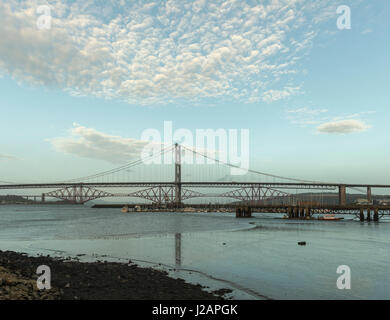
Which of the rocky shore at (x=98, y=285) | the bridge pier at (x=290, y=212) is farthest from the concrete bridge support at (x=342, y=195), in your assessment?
the rocky shore at (x=98, y=285)

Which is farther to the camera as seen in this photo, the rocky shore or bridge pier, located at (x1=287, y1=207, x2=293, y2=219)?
bridge pier, located at (x1=287, y1=207, x2=293, y2=219)

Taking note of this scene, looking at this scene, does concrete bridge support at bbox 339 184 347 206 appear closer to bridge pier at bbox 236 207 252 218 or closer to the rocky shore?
bridge pier at bbox 236 207 252 218

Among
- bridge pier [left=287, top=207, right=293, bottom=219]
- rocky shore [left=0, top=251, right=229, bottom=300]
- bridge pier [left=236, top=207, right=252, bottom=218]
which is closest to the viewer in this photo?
rocky shore [left=0, top=251, right=229, bottom=300]

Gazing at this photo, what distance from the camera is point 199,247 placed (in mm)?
29688

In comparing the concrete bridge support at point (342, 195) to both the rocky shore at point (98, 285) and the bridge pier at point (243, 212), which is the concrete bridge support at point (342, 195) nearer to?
the bridge pier at point (243, 212)

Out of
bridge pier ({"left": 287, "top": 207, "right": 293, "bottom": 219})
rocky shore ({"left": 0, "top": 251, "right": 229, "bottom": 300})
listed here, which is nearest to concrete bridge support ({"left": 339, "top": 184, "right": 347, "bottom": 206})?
bridge pier ({"left": 287, "top": 207, "right": 293, "bottom": 219})

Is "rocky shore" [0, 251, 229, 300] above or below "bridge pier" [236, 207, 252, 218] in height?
above

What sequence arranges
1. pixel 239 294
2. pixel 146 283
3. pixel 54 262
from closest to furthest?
pixel 239 294
pixel 146 283
pixel 54 262

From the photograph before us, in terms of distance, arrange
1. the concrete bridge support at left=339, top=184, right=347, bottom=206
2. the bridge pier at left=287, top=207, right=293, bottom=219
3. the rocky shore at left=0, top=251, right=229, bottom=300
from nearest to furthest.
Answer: the rocky shore at left=0, top=251, right=229, bottom=300, the bridge pier at left=287, top=207, right=293, bottom=219, the concrete bridge support at left=339, top=184, right=347, bottom=206

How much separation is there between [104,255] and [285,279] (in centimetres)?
1479

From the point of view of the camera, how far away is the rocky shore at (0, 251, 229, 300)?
1230cm
